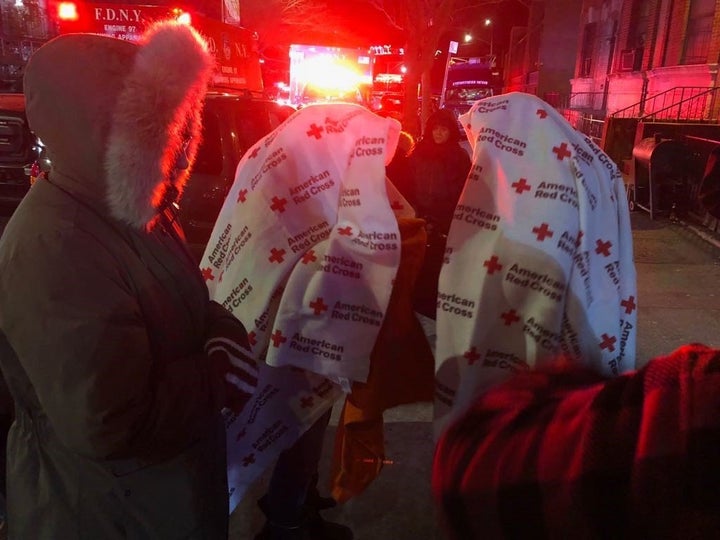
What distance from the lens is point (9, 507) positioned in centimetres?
150

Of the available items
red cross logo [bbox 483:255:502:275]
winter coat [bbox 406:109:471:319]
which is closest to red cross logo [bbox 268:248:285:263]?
red cross logo [bbox 483:255:502:275]

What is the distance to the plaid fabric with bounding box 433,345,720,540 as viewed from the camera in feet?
2.39

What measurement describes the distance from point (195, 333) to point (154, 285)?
0.19 meters

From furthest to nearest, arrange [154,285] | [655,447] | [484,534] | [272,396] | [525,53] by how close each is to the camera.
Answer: [525,53], [272,396], [154,285], [484,534], [655,447]

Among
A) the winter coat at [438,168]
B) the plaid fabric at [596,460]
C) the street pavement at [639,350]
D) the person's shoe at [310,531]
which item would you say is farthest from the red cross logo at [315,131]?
the winter coat at [438,168]

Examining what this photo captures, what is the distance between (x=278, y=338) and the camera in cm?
193

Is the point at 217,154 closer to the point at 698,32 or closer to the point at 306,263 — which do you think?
the point at 306,263

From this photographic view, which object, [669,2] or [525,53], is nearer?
[669,2]

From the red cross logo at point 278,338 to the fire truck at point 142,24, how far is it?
7129 mm

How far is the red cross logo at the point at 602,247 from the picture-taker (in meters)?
1.74

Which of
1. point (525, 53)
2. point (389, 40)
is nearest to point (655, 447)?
point (525, 53)

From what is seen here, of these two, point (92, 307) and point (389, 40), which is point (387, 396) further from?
point (389, 40)

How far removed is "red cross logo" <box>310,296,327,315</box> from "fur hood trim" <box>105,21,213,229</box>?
1.93ft

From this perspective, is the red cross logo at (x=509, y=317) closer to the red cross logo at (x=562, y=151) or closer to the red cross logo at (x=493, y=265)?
the red cross logo at (x=493, y=265)
